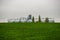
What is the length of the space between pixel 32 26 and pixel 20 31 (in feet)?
0.24

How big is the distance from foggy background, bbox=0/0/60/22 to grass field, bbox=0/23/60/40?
105 inches

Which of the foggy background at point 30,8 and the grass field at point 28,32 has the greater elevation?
the foggy background at point 30,8

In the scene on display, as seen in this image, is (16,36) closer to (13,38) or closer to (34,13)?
(13,38)

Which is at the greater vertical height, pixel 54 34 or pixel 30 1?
pixel 30 1

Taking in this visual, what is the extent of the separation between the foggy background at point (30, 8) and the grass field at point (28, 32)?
8.79ft

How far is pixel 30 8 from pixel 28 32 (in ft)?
9.16

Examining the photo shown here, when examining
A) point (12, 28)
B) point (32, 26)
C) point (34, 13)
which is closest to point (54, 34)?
point (32, 26)

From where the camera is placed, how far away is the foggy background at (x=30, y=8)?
3.27 meters

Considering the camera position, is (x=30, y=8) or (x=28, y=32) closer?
(x=28, y=32)

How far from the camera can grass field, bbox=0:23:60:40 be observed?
0.55 m

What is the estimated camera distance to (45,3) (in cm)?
334

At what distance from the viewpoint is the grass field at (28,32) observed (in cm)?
55

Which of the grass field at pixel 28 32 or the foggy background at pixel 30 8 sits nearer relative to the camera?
the grass field at pixel 28 32

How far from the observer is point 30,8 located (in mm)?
3316
